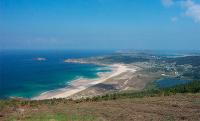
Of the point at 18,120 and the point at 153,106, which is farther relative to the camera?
the point at 153,106

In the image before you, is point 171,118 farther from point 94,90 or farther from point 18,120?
point 94,90

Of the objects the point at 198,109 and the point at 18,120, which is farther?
the point at 198,109

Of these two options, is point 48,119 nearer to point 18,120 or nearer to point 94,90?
point 18,120

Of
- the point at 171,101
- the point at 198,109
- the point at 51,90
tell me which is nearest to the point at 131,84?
the point at 51,90

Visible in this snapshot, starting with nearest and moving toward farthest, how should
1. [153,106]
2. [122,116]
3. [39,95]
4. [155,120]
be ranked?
[155,120]
[122,116]
[153,106]
[39,95]

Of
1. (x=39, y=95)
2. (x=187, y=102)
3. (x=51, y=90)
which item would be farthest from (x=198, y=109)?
(x=51, y=90)

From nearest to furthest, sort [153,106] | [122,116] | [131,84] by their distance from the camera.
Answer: [122,116] < [153,106] < [131,84]

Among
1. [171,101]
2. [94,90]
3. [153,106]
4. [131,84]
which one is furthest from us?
[131,84]

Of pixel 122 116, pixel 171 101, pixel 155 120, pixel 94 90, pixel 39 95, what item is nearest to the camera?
pixel 155 120
